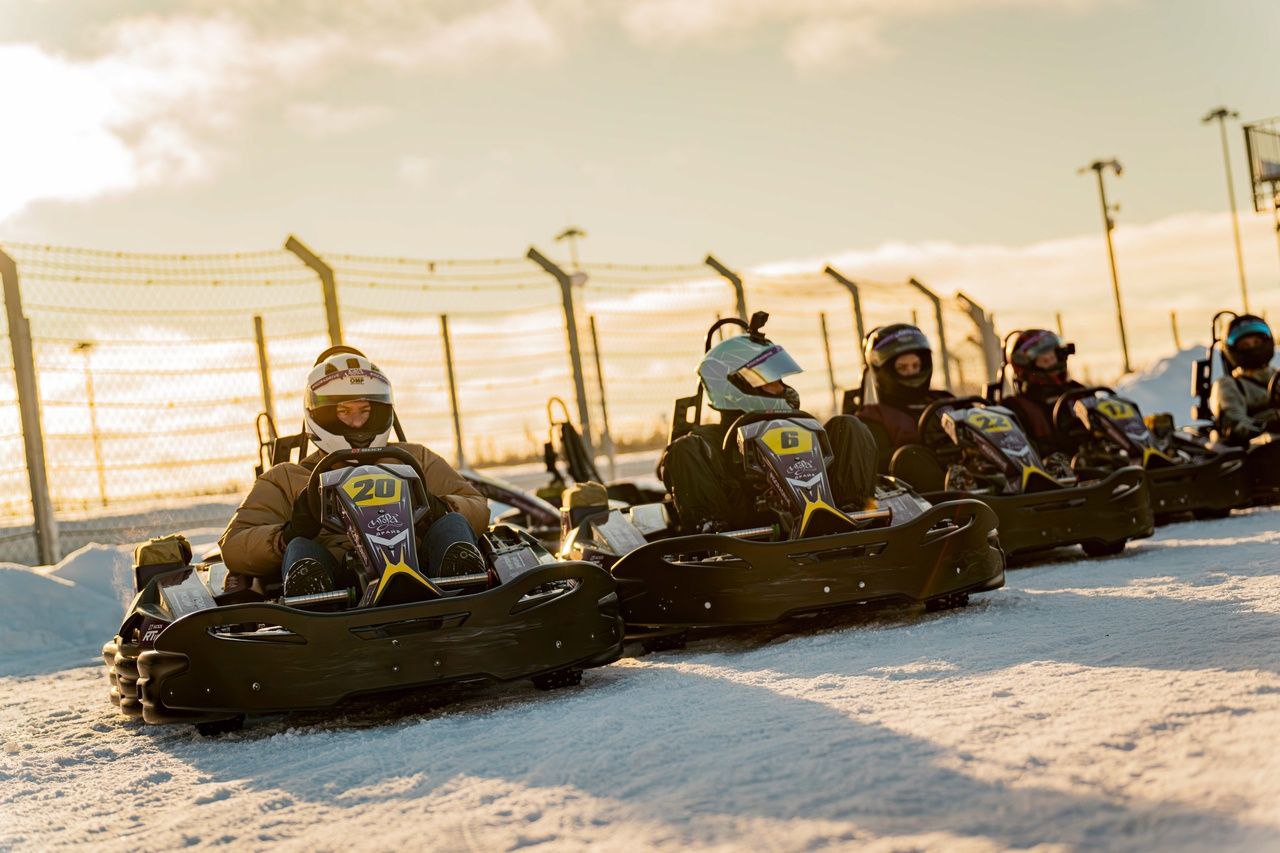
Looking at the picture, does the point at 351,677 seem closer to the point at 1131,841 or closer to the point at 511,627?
the point at 511,627

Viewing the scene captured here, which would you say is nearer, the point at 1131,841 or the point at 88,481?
the point at 1131,841

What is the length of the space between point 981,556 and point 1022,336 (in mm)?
4867

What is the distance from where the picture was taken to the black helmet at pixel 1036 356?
10.1 meters

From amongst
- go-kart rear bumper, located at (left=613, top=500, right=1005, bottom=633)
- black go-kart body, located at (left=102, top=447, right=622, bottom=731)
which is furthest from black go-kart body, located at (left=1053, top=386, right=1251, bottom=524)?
black go-kart body, located at (left=102, top=447, right=622, bottom=731)

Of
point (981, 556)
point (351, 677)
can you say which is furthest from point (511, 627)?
point (981, 556)

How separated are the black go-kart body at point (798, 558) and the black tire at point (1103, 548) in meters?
1.74

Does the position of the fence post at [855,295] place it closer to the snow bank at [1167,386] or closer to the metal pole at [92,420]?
the metal pole at [92,420]

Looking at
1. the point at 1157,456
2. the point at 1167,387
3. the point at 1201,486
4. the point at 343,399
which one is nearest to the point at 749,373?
the point at 343,399

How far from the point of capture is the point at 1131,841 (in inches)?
91.3

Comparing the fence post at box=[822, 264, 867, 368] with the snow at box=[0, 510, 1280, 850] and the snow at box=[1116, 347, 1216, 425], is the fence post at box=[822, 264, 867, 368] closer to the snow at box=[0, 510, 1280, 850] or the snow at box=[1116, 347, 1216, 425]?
the snow at box=[0, 510, 1280, 850]

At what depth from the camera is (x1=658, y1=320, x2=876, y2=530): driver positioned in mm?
6273

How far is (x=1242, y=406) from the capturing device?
1065 centimetres

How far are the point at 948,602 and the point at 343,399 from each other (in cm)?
284

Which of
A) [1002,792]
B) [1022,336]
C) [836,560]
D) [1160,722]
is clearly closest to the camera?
[1002,792]
